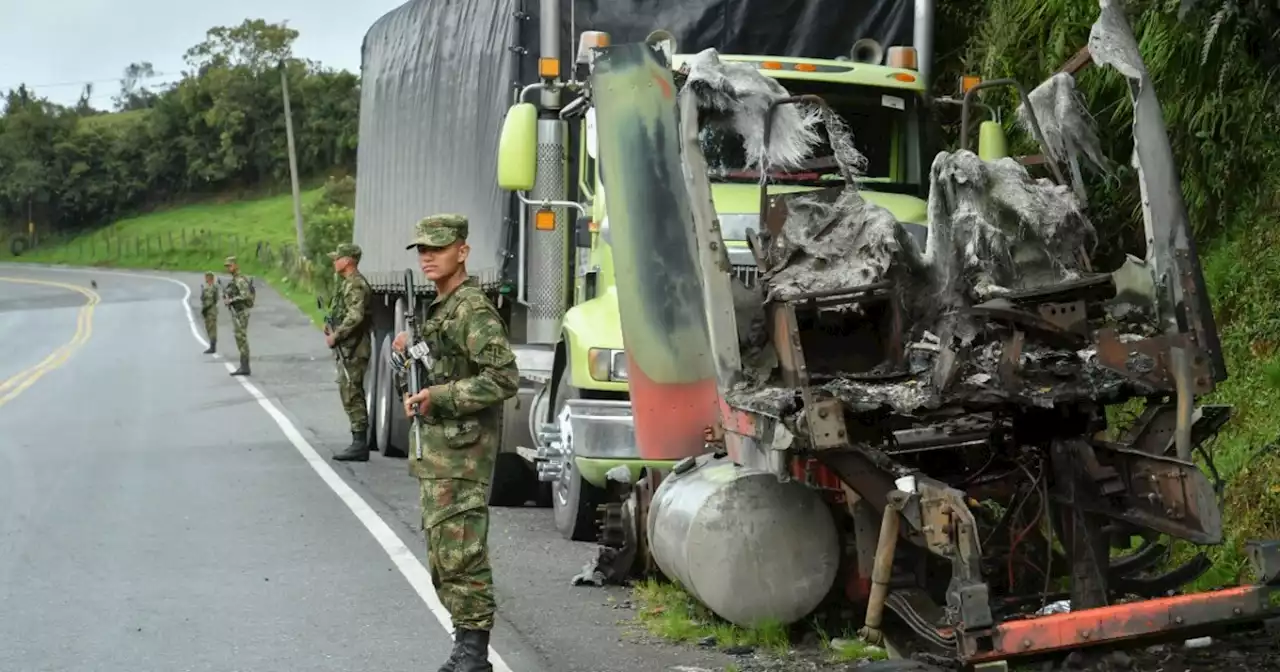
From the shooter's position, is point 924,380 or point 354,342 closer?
point 924,380

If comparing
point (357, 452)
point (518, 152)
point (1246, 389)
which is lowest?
point (357, 452)

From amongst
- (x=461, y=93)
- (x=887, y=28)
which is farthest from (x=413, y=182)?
(x=887, y=28)

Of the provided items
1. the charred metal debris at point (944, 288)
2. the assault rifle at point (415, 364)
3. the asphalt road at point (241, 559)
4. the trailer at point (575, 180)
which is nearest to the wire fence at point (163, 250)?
the asphalt road at point (241, 559)

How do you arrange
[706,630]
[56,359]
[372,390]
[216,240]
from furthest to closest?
[216,240], [56,359], [372,390], [706,630]

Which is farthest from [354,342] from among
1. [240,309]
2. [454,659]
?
[240,309]

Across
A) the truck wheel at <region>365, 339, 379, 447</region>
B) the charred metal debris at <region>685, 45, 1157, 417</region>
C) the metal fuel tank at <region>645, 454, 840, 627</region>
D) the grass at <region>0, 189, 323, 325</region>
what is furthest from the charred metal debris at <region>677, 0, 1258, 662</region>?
the grass at <region>0, 189, 323, 325</region>

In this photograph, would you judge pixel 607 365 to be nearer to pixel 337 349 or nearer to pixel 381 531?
pixel 381 531

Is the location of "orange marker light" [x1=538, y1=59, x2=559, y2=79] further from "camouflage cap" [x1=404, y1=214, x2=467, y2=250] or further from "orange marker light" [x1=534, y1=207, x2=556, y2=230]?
"camouflage cap" [x1=404, y1=214, x2=467, y2=250]

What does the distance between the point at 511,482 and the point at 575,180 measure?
2.78m

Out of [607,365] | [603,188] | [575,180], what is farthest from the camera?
[575,180]

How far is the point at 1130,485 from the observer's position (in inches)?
245

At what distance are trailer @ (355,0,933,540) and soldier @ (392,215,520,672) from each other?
2.77 ft

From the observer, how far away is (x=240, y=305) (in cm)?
2742

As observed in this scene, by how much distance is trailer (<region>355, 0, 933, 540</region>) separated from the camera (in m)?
8.73
